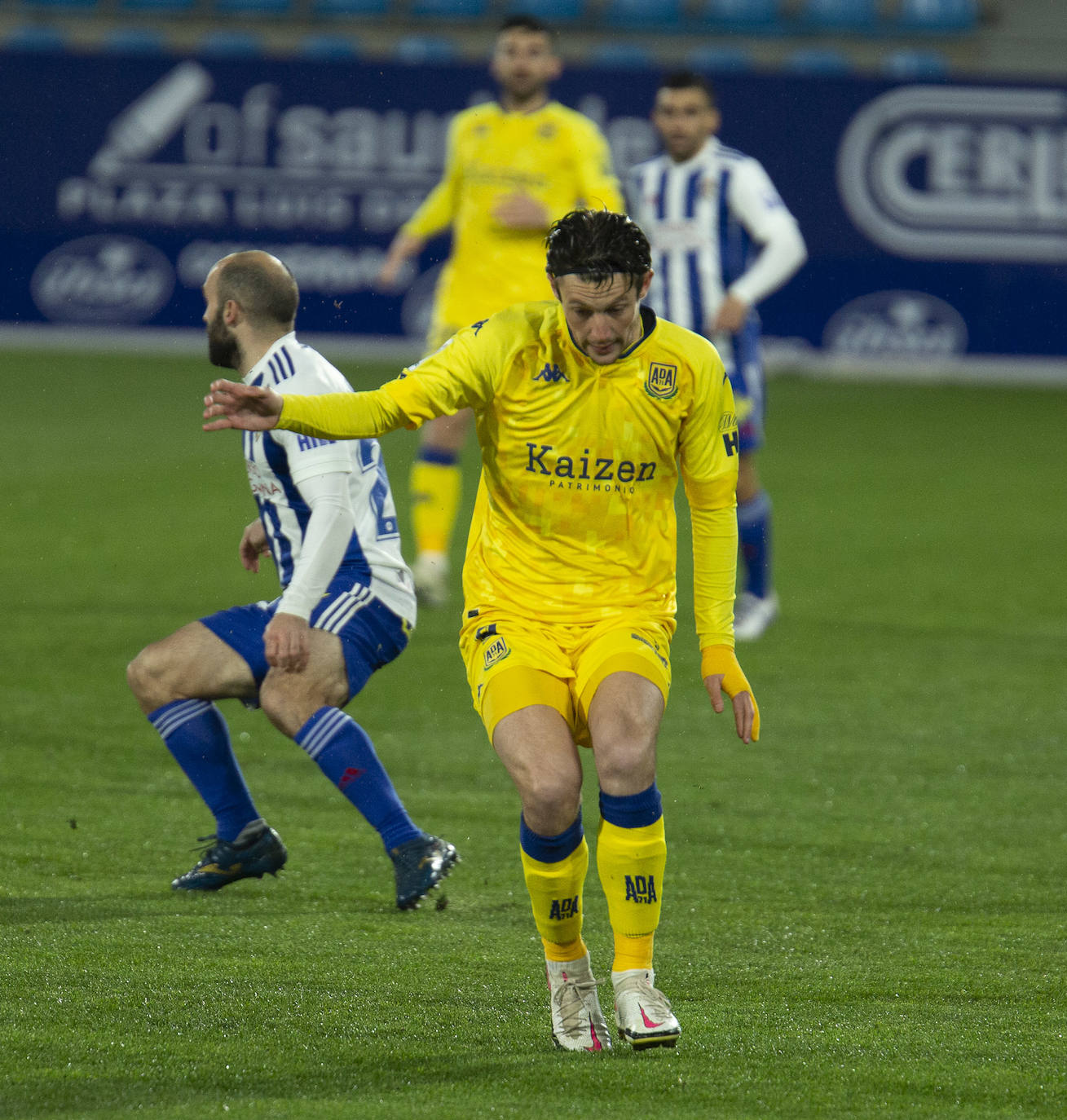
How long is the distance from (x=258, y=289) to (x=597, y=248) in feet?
4.32

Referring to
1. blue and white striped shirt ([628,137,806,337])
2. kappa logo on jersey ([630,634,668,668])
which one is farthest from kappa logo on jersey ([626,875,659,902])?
blue and white striped shirt ([628,137,806,337])

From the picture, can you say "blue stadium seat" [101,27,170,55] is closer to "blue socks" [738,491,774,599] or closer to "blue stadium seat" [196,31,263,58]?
"blue stadium seat" [196,31,263,58]

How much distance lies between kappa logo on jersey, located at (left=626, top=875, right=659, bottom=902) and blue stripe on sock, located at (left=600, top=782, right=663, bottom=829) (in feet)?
0.32

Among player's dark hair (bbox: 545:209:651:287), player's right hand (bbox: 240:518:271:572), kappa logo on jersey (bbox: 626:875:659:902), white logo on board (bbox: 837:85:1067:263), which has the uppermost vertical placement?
player's dark hair (bbox: 545:209:651:287)

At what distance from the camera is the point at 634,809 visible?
3.61m

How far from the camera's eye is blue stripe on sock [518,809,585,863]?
364 centimetres

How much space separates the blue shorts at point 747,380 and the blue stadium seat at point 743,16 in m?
14.2

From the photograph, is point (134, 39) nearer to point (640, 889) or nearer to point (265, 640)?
point (265, 640)

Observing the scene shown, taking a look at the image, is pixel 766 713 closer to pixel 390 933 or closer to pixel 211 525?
pixel 390 933

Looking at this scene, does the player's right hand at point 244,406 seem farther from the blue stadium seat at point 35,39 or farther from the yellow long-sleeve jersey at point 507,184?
the blue stadium seat at point 35,39

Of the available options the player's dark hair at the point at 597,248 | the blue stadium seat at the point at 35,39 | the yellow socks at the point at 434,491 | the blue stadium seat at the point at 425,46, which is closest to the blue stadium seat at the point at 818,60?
the blue stadium seat at the point at 425,46

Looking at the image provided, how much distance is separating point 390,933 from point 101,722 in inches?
94.6

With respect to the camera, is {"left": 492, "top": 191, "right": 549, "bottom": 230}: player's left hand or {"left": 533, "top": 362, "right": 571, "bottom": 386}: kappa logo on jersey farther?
{"left": 492, "top": 191, "right": 549, "bottom": 230}: player's left hand

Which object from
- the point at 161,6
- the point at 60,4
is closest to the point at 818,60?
the point at 161,6
